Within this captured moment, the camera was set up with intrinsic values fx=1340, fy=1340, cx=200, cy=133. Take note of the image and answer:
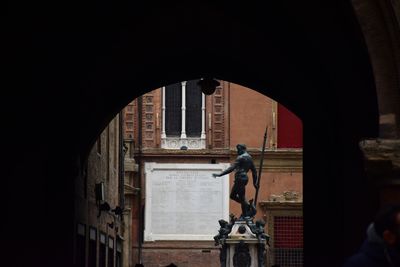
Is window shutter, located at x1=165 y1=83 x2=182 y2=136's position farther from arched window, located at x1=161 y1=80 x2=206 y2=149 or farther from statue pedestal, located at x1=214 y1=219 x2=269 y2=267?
statue pedestal, located at x1=214 y1=219 x2=269 y2=267

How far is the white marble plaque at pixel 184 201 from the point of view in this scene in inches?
1694

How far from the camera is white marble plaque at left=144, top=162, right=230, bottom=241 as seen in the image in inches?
1694

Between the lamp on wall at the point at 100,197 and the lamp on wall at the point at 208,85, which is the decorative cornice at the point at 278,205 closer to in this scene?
the lamp on wall at the point at 100,197

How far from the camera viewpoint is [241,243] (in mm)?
31156

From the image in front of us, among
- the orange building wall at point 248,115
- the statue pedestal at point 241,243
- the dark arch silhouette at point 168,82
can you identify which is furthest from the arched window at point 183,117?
the dark arch silhouette at point 168,82

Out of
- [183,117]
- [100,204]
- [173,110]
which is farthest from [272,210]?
[100,204]

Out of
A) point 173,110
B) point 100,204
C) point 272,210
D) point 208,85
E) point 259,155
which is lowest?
point 272,210

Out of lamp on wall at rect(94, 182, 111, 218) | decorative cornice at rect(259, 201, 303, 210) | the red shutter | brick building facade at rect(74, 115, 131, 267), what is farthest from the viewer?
the red shutter

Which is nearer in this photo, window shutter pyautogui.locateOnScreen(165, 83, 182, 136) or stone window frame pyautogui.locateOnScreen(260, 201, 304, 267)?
stone window frame pyautogui.locateOnScreen(260, 201, 304, 267)

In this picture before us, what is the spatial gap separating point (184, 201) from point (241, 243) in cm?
1256

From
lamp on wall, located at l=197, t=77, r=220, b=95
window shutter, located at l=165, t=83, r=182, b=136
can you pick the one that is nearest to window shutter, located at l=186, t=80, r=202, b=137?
window shutter, located at l=165, t=83, r=182, b=136

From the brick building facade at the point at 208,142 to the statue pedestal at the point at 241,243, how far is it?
1065cm

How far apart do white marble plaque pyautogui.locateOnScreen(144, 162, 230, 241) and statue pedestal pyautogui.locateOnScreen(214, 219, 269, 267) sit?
11694 mm

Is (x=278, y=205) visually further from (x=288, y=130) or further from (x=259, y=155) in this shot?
(x=288, y=130)
